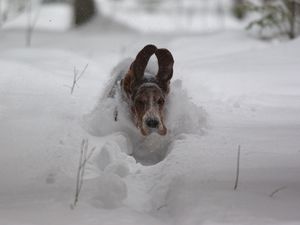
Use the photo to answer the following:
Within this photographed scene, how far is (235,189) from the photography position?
9.74 ft

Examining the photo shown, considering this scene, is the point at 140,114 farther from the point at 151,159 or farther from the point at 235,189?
the point at 235,189

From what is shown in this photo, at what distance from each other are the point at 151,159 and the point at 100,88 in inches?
54.2

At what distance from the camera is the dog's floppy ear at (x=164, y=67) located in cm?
430

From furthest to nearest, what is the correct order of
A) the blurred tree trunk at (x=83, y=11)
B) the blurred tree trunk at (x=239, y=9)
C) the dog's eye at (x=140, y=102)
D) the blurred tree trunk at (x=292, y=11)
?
1. the blurred tree trunk at (x=83, y=11)
2. the blurred tree trunk at (x=239, y=9)
3. the blurred tree trunk at (x=292, y=11)
4. the dog's eye at (x=140, y=102)

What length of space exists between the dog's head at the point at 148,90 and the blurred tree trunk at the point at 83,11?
8.73 m

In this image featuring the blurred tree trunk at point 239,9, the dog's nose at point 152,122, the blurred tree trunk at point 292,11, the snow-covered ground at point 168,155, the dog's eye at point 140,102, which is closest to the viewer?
the snow-covered ground at point 168,155

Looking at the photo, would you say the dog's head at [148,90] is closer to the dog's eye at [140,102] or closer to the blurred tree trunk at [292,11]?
the dog's eye at [140,102]

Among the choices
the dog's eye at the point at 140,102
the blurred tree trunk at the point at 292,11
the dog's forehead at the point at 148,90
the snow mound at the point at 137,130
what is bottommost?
the snow mound at the point at 137,130

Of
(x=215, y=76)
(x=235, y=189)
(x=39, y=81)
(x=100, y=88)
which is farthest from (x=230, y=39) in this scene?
(x=235, y=189)

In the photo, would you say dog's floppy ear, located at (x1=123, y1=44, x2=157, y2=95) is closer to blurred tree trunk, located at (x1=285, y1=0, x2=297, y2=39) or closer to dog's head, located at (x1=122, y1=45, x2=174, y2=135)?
dog's head, located at (x1=122, y1=45, x2=174, y2=135)

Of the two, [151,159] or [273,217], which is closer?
[273,217]

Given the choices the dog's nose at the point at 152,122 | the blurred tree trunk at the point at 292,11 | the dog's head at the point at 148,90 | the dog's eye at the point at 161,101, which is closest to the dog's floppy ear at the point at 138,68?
the dog's head at the point at 148,90

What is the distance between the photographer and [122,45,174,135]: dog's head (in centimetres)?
404

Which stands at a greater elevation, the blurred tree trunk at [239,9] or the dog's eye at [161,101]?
the blurred tree trunk at [239,9]
